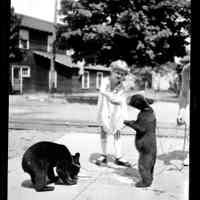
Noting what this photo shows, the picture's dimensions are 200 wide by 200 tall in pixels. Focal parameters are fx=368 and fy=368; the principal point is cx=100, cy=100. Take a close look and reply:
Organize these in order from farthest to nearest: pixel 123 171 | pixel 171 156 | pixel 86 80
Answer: pixel 86 80 → pixel 171 156 → pixel 123 171

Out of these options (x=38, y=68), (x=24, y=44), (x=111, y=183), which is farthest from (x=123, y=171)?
(x=38, y=68)

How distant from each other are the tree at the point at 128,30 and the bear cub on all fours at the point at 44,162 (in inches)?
685

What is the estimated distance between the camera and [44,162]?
4.09 meters

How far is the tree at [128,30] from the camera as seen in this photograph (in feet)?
70.0

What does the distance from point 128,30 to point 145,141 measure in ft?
58.2

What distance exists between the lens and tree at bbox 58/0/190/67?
70.0 ft

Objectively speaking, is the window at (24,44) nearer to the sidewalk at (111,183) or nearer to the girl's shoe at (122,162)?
the sidewalk at (111,183)

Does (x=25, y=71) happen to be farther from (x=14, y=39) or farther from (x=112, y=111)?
(x=112, y=111)

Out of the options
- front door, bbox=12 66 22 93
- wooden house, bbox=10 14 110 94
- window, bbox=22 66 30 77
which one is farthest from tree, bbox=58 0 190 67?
window, bbox=22 66 30 77

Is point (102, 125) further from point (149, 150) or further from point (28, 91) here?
point (28, 91)

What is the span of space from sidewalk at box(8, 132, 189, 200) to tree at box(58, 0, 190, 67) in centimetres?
1543

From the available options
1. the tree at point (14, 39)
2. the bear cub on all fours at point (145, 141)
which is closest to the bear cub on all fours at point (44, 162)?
the bear cub on all fours at point (145, 141)

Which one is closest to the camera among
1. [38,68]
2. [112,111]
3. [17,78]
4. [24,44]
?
[112,111]

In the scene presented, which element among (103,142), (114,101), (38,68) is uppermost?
(38,68)
